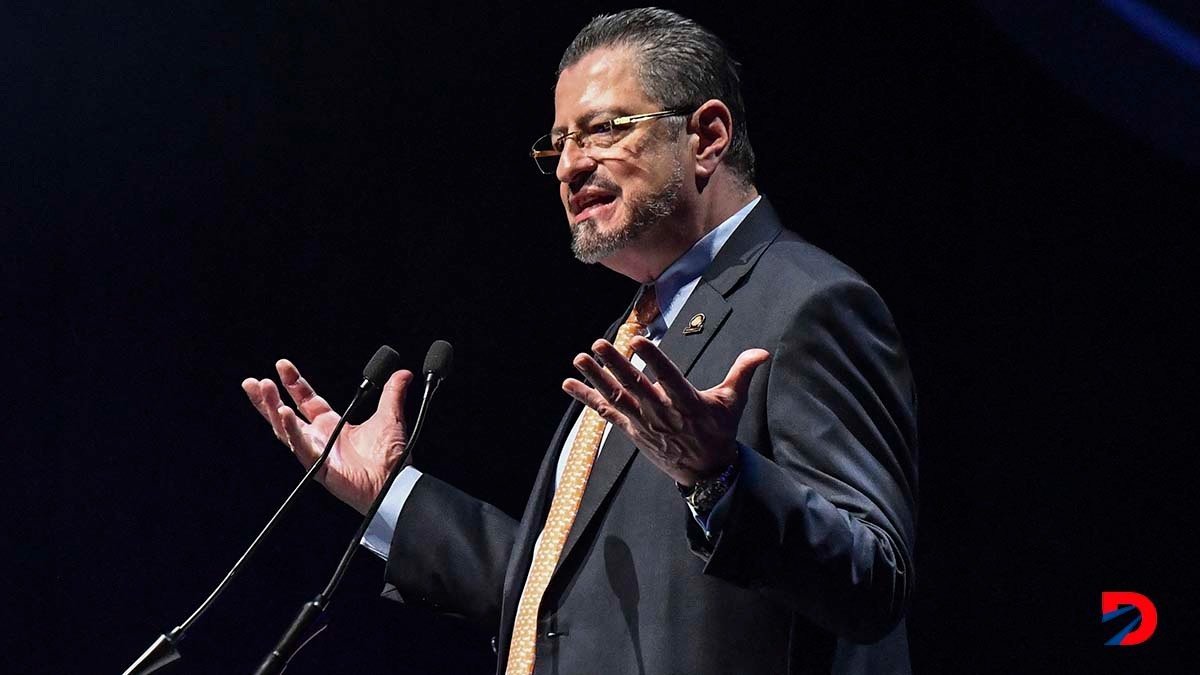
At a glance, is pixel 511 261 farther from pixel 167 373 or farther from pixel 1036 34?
pixel 1036 34

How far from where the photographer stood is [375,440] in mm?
2301

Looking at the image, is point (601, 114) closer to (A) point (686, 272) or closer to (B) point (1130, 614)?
(A) point (686, 272)

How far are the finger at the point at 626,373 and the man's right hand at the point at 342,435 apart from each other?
2.97 ft

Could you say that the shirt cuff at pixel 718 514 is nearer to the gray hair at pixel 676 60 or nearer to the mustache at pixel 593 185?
the mustache at pixel 593 185

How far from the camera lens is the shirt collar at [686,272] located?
218 cm

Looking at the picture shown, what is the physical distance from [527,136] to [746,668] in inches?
76.3

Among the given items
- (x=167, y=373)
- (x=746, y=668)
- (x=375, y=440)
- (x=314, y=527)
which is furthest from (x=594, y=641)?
(x=167, y=373)

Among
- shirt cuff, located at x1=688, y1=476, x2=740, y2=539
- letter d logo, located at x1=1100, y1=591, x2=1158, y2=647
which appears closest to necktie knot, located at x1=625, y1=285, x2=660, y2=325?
shirt cuff, located at x1=688, y1=476, x2=740, y2=539

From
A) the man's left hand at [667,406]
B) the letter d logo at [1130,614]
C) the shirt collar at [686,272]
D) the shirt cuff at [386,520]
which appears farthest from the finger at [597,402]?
the letter d logo at [1130,614]

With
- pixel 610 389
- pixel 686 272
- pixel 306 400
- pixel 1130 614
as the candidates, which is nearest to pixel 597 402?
pixel 610 389

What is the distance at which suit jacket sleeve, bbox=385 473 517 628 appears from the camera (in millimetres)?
2299

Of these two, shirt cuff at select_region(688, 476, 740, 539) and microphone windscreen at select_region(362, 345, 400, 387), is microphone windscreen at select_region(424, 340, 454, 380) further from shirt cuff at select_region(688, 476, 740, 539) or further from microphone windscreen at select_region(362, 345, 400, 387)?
shirt cuff at select_region(688, 476, 740, 539)

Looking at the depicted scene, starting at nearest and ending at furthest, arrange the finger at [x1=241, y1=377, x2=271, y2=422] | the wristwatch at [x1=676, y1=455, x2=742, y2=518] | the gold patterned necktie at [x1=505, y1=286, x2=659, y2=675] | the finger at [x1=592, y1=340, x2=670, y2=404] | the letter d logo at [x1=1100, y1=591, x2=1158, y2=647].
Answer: the finger at [x1=592, y1=340, x2=670, y2=404], the wristwatch at [x1=676, y1=455, x2=742, y2=518], the gold patterned necktie at [x1=505, y1=286, x2=659, y2=675], the finger at [x1=241, y1=377, x2=271, y2=422], the letter d logo at [x1=1100, y1=591, x2=1158, y2=647]

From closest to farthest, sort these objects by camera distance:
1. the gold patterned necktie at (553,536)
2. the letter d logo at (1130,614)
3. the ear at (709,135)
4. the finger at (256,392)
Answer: the gold patterned necktie at (553,536)
the finger at (256,392)
the ear at (709,135)
the letter d logo at (1130,614)
